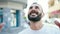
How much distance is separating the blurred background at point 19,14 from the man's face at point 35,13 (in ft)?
0.19

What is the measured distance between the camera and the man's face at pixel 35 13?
68.2 inches

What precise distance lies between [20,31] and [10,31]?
15 centimetres

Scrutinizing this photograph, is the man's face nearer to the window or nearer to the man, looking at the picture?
the man

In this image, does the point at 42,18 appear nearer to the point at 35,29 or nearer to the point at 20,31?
the point at 35,29

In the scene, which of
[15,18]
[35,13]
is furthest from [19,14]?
[35,13]

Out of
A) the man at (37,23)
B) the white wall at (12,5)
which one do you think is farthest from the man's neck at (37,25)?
the white wall at (12,5)

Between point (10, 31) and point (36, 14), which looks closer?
point (36, 14)

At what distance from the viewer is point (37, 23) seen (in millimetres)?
1755

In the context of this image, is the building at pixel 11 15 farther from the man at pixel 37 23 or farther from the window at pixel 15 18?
the man at pixel 37 23

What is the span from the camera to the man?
172 centimetres

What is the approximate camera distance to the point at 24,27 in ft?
6.00

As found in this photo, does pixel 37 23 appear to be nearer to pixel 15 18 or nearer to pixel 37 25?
pixel 37 25

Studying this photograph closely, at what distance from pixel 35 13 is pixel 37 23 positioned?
0.44 ft

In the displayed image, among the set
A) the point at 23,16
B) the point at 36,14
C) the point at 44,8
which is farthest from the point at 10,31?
the point at 44,8
